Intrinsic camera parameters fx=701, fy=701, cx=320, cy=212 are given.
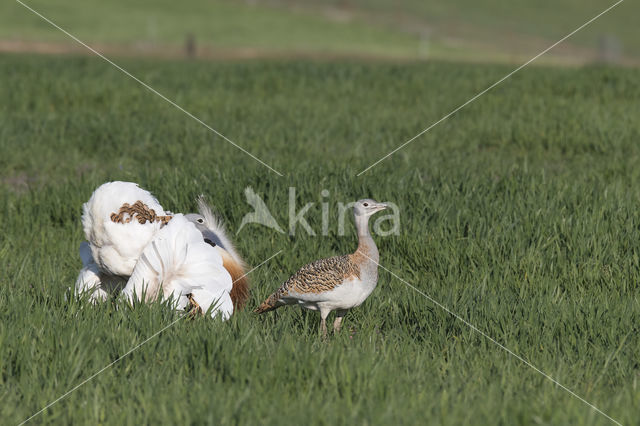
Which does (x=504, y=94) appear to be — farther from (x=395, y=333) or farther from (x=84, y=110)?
(x=395, y=333)

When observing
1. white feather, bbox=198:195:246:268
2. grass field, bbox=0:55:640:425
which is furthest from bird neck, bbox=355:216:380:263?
white feather, bbox=198:195:246:268

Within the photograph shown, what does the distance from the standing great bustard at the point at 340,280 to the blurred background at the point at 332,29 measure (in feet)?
103

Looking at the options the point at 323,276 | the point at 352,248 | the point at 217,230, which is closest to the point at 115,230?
the point at 217,230

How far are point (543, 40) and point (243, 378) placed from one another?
57791 millimetres

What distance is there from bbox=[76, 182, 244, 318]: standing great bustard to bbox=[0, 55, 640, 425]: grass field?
0.15 metres

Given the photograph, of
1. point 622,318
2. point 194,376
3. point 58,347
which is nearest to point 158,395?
point 194,376

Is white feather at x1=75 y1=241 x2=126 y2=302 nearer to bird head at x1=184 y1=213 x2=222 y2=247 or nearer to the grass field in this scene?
the grass field

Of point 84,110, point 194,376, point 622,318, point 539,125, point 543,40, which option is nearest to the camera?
point 194,376

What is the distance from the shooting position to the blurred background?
4034 centimetres

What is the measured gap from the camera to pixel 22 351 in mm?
3488

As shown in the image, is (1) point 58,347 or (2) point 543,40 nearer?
(1) point 58,347

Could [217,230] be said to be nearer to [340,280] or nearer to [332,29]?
[340,280]

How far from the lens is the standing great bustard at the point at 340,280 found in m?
3.54

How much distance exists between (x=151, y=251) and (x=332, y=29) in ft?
171
